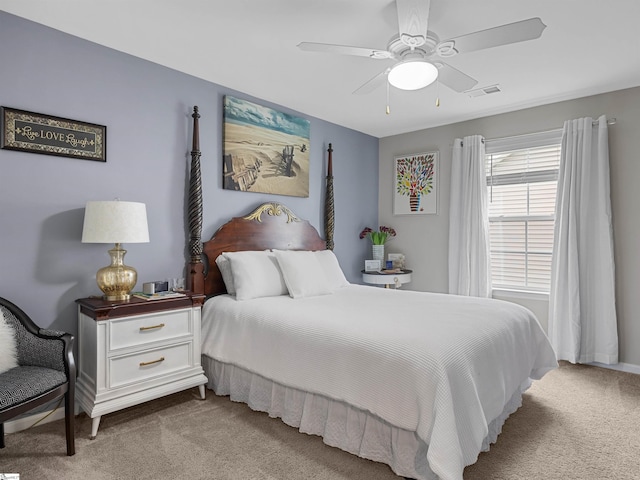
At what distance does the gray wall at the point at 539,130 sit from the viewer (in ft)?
11.5

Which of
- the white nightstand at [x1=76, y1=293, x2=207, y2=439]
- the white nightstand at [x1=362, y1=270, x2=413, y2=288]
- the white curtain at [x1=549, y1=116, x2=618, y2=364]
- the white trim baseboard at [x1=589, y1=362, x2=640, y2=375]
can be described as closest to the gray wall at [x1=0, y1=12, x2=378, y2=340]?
the white nightstand at [x1=76, y1=293, x2=207, y2=439]

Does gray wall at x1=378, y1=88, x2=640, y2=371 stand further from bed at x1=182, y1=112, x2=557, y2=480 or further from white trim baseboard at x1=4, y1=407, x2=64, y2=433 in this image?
white trim baseboard at x1=4, y1=407, x2=64, y2=433

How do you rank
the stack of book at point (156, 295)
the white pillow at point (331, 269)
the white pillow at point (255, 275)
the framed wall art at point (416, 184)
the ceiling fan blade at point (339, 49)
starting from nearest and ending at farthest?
the ceiling fan blade at point (339, 49), the stack of book at point (156, 295), the white pillow at point (255, 275), the white pillow at point (331, 269), the framed wall art at point (416, 184)

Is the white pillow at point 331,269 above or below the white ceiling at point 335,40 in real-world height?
below

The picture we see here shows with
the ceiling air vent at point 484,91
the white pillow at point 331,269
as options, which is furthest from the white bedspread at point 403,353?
the ceiling air vent at point 484,91

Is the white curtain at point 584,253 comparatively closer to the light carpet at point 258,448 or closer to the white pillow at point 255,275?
the light carpet at point 258,448

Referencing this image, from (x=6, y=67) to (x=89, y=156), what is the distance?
0.64 metres

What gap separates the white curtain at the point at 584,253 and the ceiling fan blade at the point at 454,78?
5.74ft

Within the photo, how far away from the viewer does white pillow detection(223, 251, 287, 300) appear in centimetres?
308

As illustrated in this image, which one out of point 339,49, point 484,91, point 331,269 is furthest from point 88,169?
point 484,91

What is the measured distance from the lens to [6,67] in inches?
93.3

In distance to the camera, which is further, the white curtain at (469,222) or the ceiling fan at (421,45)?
the white curtain at (469,222)

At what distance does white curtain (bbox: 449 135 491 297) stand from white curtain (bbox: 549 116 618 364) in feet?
2.37

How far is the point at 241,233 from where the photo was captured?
358cm
